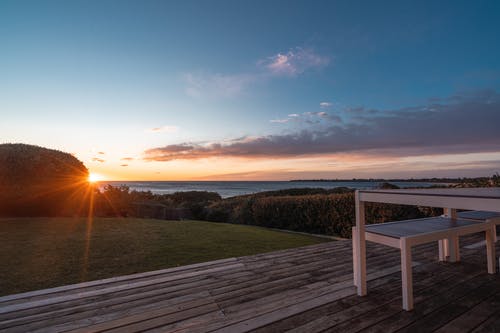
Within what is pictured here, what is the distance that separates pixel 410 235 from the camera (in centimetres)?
183

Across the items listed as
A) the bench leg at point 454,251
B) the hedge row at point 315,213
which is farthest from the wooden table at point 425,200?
the hedge row at point 315,213

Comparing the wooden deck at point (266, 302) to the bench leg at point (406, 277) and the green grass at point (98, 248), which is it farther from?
the green grass at point (98, 248)

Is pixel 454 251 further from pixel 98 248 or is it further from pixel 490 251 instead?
pixel 98 248

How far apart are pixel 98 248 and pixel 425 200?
4.59 metres

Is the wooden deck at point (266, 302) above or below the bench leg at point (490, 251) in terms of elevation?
below

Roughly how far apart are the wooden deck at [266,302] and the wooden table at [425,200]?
0.28 m

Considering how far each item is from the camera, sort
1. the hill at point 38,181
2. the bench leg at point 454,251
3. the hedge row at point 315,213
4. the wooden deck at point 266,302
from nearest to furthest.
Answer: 1. the wooden deck at point 266,302
2. the bench leg at point 454,251
3. the hedge row at point 315,213
4. the hill at point 38,181

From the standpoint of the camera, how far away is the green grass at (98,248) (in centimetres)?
279

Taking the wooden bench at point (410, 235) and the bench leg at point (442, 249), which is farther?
the bench leg at point (442, 249)

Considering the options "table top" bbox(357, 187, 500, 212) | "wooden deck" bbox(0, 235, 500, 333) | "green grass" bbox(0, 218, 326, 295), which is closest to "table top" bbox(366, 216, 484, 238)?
"table top" bbox(357, 187, 500, 212)

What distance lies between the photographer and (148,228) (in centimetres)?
580

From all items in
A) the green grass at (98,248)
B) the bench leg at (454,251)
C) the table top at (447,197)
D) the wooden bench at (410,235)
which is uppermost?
the table top at (447,197)

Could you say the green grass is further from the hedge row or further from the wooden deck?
the hedge row

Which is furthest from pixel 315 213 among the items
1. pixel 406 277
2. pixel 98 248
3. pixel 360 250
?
pixel 98 248
